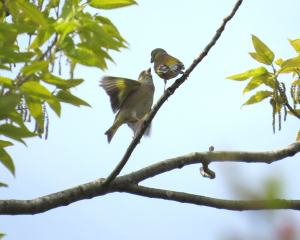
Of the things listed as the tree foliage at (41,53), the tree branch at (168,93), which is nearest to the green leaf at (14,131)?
the tree foliage at (41,53)

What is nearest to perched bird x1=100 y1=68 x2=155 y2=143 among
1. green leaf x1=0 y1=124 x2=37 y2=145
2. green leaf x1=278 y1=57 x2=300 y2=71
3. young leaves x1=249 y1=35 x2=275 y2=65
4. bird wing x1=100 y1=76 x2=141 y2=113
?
bird wing x1=100 y1=76 x2=141 y2=113

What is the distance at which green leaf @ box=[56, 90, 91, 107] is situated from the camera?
241 centimetres

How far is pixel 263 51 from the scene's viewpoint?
3582 mm

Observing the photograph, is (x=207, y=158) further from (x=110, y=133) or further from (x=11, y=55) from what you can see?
(x=110, y=133)

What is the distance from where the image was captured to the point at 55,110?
2.30 metres

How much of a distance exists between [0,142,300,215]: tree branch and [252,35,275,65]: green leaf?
2.94 ft

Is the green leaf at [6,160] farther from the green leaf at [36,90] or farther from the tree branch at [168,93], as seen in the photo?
the tree branch at [168,93]

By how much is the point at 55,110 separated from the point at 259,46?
2234 millimetres

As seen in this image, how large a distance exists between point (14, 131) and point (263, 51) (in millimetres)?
2580

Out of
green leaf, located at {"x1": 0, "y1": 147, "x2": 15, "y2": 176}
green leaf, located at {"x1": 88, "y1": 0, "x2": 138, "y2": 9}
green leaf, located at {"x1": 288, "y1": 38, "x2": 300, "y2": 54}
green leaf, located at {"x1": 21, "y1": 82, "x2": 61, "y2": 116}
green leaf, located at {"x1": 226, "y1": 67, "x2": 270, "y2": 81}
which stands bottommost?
green leaf, located at {"x1": 0, "y1": 147, "x2": 15, "y2": 176}

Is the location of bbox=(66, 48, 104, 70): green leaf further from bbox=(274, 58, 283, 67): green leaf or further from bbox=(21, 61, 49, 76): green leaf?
bbox=(274, 58, 283, 67): green leaf

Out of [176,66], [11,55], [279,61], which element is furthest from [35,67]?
[176,66]

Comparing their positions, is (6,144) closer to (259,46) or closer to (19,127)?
(19,127)

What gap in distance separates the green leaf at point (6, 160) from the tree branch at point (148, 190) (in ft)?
2.23
